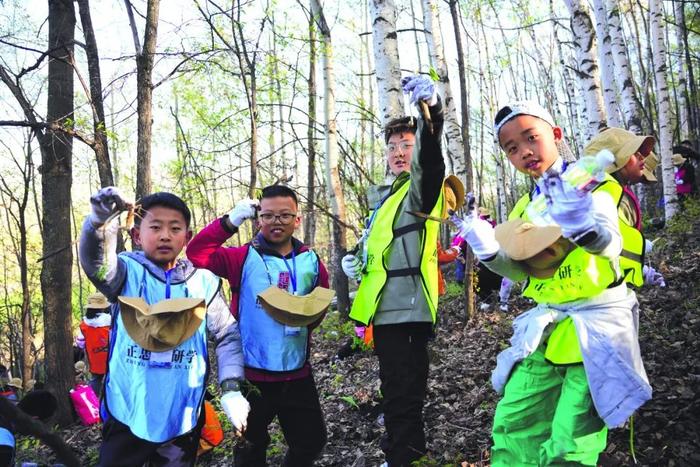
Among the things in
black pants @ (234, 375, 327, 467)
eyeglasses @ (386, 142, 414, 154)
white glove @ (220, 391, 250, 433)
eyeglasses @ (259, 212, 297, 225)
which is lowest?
black pants @ (234, 375, 327, 467)

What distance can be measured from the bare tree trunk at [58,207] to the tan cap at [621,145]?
22.9ft

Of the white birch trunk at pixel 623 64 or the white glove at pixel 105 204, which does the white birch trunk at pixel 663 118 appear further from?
the white glove at pixel 105 204

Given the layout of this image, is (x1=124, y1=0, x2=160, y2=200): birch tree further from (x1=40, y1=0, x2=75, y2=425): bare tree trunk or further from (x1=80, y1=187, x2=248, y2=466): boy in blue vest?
(x1=80, y1=187, x2=248, y2=466): boy in blue vest

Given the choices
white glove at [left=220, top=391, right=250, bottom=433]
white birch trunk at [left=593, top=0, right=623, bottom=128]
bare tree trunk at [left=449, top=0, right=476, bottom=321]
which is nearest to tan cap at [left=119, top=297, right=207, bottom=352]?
white glove at [left=220, top=391, right=250, bottom=433]

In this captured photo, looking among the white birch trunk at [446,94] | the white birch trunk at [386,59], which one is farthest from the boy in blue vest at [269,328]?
the white birch trunk at [446,94]

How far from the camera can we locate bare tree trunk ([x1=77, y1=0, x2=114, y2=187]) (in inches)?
255

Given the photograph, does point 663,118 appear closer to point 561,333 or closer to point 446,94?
point 446,94

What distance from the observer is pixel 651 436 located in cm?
321

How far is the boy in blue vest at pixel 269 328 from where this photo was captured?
321 centimetres

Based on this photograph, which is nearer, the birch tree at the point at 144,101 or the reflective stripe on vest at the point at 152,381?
the reflective stripe on vest at the point at 152,381

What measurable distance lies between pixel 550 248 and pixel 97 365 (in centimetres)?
800

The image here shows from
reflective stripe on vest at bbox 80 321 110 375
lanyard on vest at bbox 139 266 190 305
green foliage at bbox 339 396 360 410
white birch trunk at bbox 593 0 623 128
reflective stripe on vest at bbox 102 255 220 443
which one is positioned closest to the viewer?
reflective stripe on vest at bbox 102 255 220 443

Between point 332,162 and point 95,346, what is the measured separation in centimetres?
507

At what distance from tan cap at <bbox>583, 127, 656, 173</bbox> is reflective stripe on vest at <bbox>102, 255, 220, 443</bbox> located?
8.85 feet
